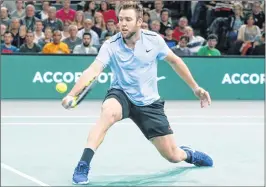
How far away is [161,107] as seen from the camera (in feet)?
22.6

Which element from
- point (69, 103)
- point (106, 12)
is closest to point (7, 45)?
point (106, 12)

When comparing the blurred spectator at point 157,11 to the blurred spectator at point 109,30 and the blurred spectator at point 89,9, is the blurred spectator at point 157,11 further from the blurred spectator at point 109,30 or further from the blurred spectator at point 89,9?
the blurred spectator at point 89,9

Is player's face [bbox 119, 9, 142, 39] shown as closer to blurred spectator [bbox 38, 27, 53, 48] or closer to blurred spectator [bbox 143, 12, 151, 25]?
blurred spectator [bbox 38, 27, 53, 48]

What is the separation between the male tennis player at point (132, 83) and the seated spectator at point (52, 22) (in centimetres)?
832

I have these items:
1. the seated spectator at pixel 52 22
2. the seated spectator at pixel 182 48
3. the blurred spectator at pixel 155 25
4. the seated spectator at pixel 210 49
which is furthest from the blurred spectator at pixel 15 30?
the seated spectator at pixel 210 49

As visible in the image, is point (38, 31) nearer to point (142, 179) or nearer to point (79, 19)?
point (79, 19)

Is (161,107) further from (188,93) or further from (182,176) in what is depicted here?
(188,93)

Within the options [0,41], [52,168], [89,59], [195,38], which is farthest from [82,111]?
[52,168]

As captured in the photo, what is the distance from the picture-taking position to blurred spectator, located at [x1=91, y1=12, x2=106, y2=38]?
584 inches

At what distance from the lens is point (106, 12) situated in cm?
1532

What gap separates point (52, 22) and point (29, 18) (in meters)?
0.52

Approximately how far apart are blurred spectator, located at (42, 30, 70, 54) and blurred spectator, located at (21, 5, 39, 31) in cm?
83

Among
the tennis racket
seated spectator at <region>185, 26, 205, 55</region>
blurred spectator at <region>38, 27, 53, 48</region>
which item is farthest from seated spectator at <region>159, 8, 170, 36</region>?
the tennis racket

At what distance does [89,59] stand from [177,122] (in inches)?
143
